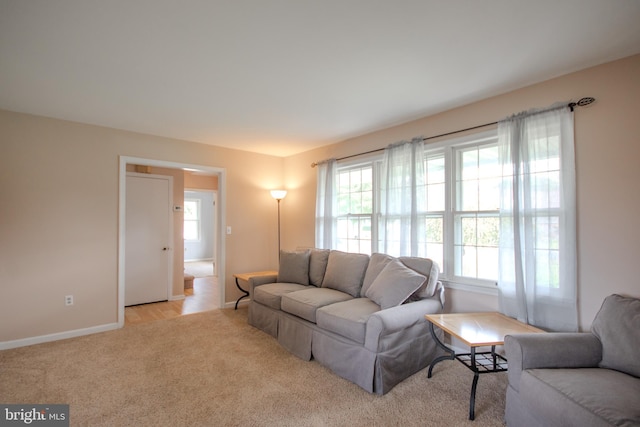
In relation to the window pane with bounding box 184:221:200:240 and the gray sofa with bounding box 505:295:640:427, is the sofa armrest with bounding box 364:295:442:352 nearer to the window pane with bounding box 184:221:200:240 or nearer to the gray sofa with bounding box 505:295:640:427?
the gray sofa with bounding box 505:295:640:427

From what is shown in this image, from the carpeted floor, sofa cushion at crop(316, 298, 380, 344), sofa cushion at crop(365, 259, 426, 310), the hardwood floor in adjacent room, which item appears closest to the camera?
sofa cushion at crop(316, 298, 380, 344)

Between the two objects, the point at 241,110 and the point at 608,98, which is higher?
the point at 241,110

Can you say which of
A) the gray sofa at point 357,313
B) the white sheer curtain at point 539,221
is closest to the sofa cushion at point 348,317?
the gray sofa at point 357,313

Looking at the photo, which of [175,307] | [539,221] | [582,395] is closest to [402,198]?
[539,221]

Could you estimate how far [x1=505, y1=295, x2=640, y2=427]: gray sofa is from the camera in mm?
1451

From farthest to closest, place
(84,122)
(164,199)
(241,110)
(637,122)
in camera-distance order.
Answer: (164,199) → (84,122) → (241,110) → (637,122)

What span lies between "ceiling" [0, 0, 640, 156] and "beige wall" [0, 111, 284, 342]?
1.35 feet

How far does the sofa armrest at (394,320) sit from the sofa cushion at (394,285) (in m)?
0.10

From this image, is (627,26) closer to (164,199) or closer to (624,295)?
(624,295)

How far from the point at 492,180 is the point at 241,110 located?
2606mm

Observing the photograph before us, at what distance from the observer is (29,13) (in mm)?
1712

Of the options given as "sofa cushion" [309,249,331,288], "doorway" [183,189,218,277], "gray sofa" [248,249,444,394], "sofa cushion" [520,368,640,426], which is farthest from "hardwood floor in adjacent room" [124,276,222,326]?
"doorway" [183,189,218,277]

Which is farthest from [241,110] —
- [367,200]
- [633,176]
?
[633,176]

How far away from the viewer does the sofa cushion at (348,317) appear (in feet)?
8.14
